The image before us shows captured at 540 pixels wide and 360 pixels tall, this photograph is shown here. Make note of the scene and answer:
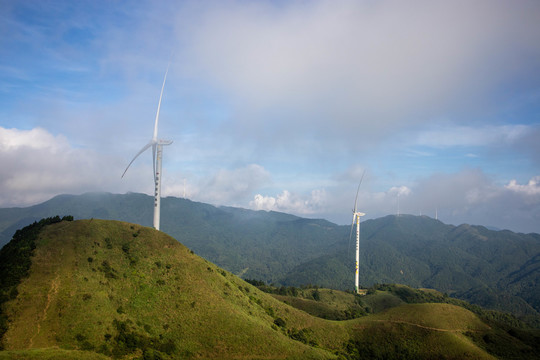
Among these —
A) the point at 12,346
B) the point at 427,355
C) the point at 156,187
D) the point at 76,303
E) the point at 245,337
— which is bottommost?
the point at 427,355

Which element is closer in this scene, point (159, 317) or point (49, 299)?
point (49, 299)

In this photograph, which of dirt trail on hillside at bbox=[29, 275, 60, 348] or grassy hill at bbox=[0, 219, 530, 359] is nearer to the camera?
dirt trail on hillside at bbox=[29, 275, 60, 348]

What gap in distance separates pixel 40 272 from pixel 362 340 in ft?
328

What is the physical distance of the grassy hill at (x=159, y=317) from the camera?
3068 inches

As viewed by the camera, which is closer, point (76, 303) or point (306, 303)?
point (76, 303)

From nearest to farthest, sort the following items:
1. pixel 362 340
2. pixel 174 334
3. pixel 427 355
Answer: pixel 174 334 < pixel 427 355 < pixel 362 340

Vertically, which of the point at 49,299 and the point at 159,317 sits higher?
the point at 49,299

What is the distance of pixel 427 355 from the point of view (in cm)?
10438

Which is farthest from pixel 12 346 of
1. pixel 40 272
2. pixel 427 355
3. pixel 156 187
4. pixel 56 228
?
pixel 427 355

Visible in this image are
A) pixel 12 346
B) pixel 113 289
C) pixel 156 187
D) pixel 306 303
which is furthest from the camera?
pixel 306 303

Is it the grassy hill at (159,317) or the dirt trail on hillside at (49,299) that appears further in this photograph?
the grassy hill at (159,317)

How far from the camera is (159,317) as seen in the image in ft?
306

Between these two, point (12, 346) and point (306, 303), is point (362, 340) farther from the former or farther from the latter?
point (12, 346)

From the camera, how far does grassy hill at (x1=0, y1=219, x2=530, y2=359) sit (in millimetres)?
77938
